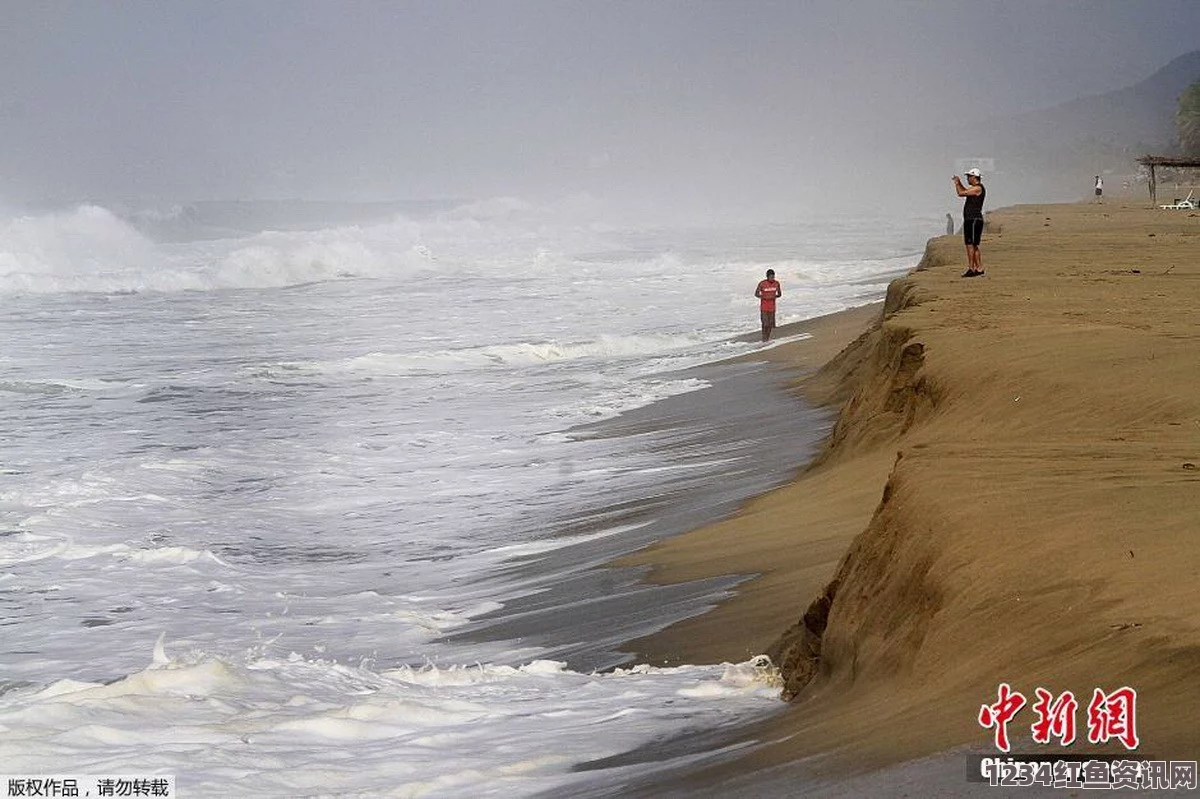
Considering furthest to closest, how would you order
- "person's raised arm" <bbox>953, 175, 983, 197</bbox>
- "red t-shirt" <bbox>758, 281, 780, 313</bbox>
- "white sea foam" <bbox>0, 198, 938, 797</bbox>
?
"red t-shirt" <bbox>758, 281, 780, 313</bbox> → "person's raised arm" <bbox>953, 175, 983, 197</bbox> → "white sea foam" <bbox>0, 198, 938, 797</bbox>

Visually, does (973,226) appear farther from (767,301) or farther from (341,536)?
(341,536)

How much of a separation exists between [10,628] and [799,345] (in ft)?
49.4

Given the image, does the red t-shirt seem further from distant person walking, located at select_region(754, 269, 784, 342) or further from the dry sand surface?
the dry sand surface

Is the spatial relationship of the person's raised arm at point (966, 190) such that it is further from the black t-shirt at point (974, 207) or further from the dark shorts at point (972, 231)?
the dark shorts at point (972, 231)

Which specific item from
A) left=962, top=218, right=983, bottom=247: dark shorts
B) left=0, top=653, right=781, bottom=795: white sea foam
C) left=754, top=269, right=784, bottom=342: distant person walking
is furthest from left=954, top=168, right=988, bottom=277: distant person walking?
left=0, top=653, right=781, bottom=795: white sea foam

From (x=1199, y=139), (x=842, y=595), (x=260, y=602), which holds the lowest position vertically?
(x=260, y=602)

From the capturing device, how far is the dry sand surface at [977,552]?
4.56 meters

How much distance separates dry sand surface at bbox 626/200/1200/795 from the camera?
4.56m

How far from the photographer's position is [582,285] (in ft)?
141

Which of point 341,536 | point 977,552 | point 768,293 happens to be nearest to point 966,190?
point 768,293

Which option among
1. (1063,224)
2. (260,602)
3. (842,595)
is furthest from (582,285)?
(842,595)

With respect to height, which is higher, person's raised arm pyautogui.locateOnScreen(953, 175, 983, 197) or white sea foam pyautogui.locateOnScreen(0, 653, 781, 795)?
person's raised arm pyautogui.locateOnScreen(953, 175, 983, 197)

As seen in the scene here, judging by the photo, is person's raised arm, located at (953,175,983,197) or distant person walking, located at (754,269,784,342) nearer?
person's raised arm, located at (953,175,983,197)

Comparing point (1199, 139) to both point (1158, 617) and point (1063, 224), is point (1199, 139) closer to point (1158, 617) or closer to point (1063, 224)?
point (1063, 224)
